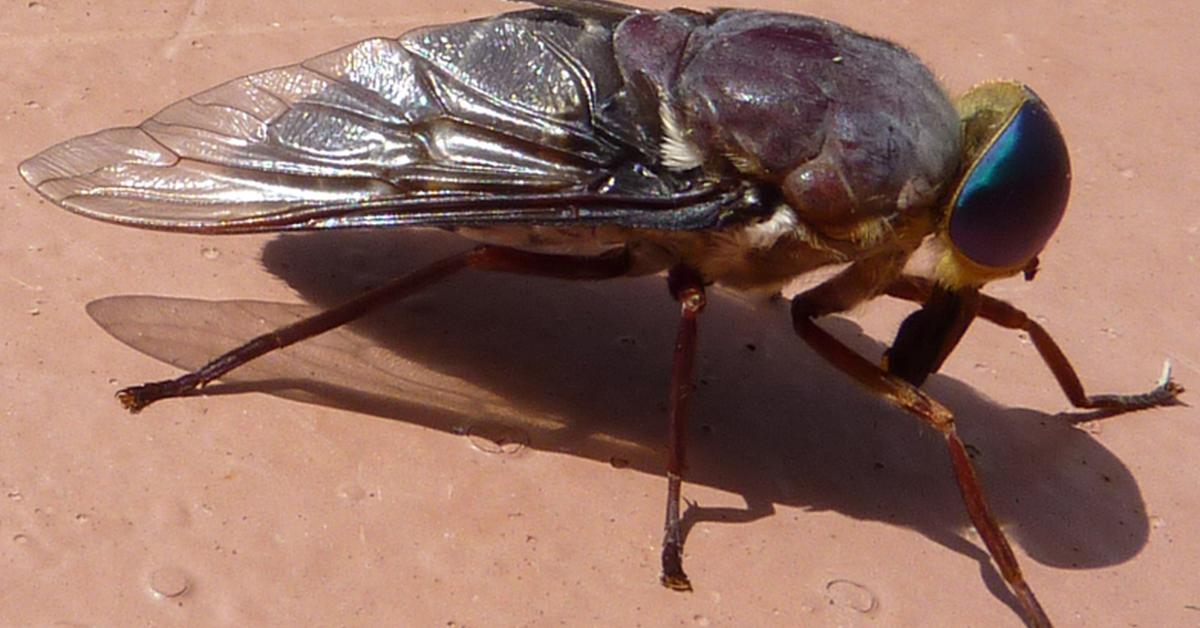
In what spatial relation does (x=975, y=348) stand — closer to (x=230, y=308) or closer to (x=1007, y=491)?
(x=1007, y=491)

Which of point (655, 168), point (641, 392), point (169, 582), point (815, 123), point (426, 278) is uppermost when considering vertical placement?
point (815, 123)

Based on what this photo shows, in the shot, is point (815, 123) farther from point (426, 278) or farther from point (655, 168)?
point (426, 278)

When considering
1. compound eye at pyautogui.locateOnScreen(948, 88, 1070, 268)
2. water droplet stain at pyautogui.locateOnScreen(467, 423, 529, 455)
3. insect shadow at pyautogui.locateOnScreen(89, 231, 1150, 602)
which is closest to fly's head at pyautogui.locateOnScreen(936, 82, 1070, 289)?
compound eye at pyautogui.locateOnScreen(948, 88, 1070, 268)

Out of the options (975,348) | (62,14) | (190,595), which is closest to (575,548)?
(190,595)

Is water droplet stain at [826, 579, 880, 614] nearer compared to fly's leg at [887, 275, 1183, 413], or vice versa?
water droplet stain at [826, 579, 880, 614]

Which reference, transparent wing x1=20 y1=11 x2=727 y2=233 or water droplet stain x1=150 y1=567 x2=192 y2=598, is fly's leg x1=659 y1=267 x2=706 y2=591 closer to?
transparent wing x1=20 y1=11 x2=727 y2=233

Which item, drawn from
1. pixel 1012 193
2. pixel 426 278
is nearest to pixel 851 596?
pixel 1012 193
